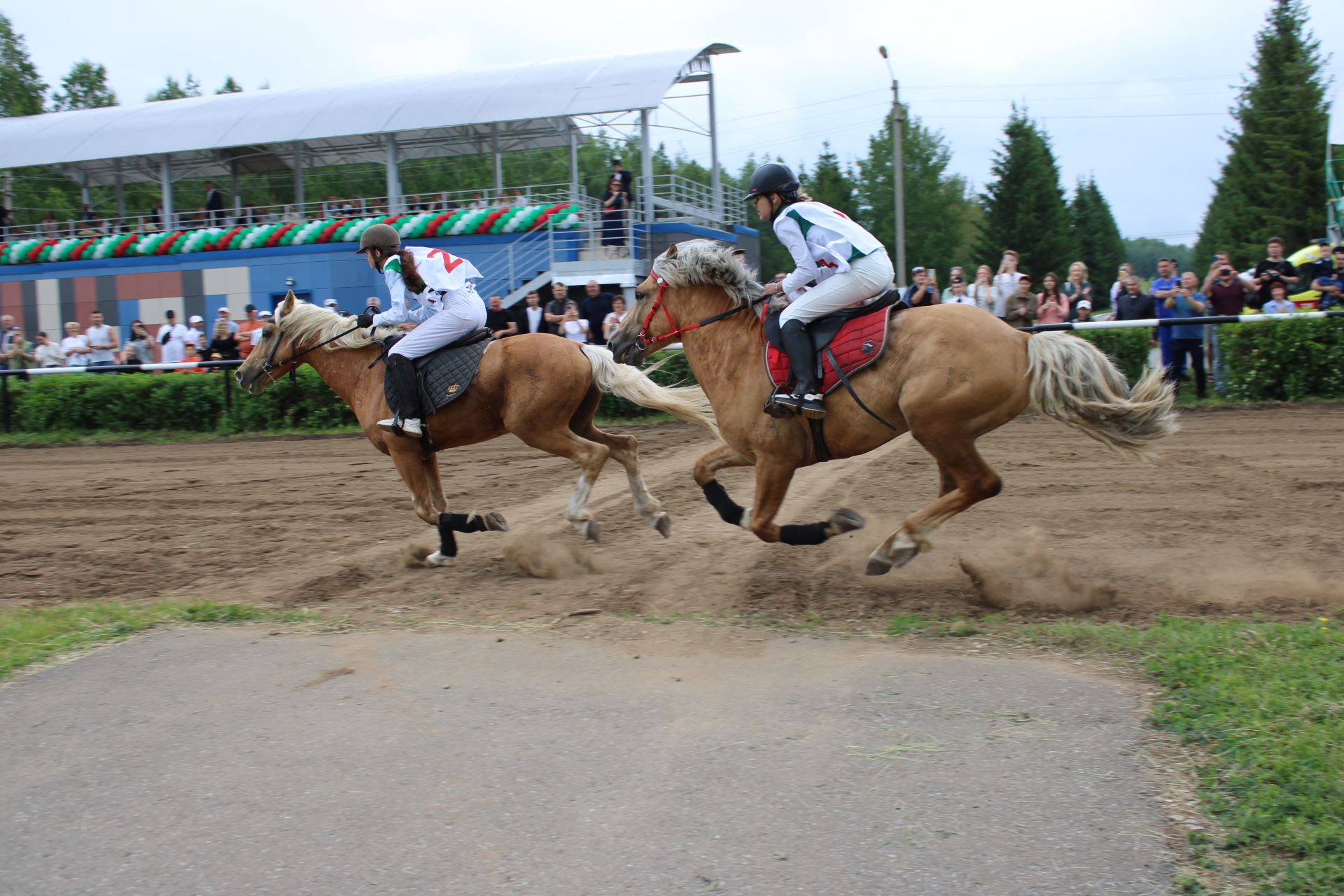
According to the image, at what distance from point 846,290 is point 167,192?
30.9 m

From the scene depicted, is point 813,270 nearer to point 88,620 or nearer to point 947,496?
point 947,496

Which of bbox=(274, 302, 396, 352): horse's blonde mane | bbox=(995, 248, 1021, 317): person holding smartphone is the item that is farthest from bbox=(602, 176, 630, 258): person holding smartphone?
bbox=(274, 302, 396, 352): horse's blonde mane

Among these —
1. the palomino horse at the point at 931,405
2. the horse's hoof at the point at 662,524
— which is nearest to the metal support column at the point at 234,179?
the horse's hoof at the point at 662,524

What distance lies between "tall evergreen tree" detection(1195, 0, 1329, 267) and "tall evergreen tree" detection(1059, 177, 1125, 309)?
8.06 metres

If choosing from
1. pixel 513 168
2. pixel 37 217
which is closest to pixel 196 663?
pixel 37 217

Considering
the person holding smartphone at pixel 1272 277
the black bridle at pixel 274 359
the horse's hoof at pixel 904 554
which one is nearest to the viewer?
the horse's hoof at pixel 904 554

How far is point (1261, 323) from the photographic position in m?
13.0

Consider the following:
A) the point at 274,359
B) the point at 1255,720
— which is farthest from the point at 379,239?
the point at 1255,720

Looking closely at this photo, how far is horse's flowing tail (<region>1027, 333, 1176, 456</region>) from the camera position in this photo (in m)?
6.07

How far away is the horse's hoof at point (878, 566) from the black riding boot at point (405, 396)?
3.46 metres

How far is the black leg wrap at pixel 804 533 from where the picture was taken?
21.3 ft

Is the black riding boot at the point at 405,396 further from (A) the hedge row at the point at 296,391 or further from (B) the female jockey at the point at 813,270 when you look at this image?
(A) the hedge row at the point at 296,391

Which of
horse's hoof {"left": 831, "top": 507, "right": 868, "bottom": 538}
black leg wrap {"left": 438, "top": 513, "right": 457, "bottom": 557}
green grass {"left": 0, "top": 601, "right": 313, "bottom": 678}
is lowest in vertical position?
green grass {"left": 0, "top": 601, "right": 313, "bottom": 678}

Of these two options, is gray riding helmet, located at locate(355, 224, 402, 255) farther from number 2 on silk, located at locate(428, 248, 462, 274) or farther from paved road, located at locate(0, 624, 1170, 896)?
paved road, located at locate(0, 624, 1170, 896)
